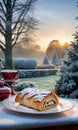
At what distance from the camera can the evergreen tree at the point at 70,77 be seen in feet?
9.47

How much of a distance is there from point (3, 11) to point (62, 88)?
7.65 metres

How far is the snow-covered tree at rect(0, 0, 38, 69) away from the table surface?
862 centimetres

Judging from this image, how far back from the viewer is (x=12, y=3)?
10.1m

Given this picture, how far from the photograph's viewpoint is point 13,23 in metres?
10.5

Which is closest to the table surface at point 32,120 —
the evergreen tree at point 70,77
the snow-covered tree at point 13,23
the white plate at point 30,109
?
the white plate at point 30,109

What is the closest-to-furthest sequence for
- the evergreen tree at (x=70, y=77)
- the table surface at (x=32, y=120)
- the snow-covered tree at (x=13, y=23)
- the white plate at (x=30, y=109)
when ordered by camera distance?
the table surface at (x=32, y=120) → the white plate at (x=30, y=109) → the evergreen tree at (x=70, y=77) → the snow-covered tree at (x=13, y=23)

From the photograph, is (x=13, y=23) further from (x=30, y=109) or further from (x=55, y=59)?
(x=55, y=59)

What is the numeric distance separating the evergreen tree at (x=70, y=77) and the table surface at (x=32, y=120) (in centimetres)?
167

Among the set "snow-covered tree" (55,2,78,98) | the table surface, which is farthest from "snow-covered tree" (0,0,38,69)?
the table surface

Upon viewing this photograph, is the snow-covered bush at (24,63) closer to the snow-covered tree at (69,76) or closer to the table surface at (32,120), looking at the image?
the snow-covered tree at (69,76)

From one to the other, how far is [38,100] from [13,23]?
377 inches

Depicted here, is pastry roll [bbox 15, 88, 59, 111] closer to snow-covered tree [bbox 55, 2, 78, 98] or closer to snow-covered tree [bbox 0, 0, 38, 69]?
snow-covered tree [bbox 55, 2, 78, 98]

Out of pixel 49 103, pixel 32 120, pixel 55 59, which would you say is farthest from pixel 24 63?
pixel 32 120

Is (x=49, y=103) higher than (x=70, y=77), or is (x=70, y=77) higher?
(x=49, y=103)
